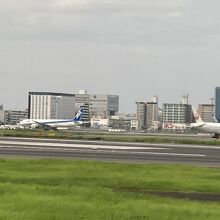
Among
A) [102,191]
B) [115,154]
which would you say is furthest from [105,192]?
[115,154]

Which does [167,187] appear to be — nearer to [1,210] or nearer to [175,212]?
[175,212]

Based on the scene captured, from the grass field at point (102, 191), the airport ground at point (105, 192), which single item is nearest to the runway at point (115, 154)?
the airport ground at point (105, 192)

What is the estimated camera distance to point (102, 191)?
22.0m

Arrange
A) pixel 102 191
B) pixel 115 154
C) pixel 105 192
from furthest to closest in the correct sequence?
pixel 115 154 < pixel 102 191 < pixel 105 192

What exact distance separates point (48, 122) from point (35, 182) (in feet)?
485

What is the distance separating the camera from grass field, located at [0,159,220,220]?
53.4 feet

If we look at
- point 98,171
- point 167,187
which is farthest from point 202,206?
point 98,171

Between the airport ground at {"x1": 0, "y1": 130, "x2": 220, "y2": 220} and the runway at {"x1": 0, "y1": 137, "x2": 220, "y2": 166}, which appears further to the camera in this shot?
the runway at {"x1": 0, "y1": 137, "x2": 220, "y2": 166}

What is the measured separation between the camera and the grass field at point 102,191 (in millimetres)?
16281

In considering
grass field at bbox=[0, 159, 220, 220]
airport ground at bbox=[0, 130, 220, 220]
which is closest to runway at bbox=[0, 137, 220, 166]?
airport ground at bbox=[0, 130, 220, 220]

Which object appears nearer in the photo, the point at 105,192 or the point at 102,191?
the point at 105,192

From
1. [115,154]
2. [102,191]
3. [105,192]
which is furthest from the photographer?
[115,154]

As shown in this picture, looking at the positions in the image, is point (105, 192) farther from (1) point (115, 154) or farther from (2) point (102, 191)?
(1) point (115, 154)

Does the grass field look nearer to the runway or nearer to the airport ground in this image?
the airport ground
